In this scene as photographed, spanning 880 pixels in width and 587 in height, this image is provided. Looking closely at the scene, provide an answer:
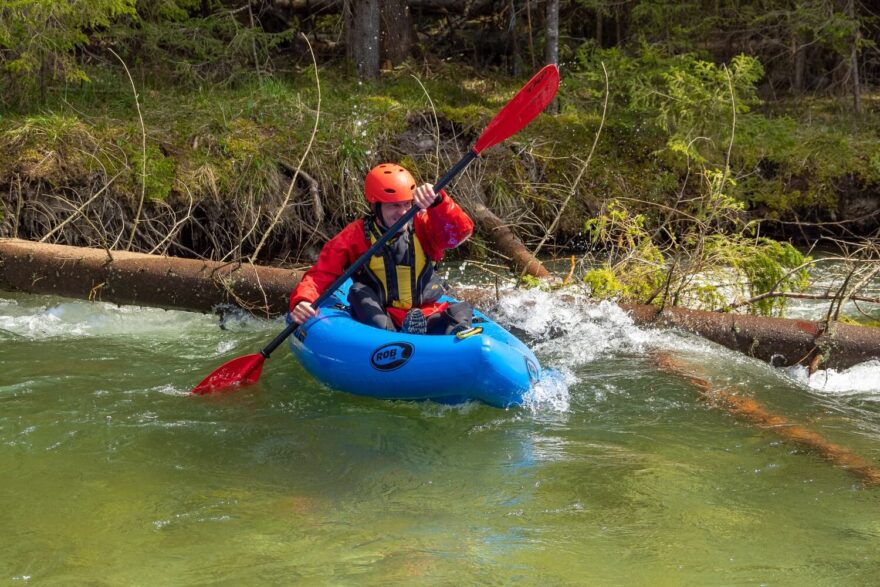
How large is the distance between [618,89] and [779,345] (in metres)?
4.44

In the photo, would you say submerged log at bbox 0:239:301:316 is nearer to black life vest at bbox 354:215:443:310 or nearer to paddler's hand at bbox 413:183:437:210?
black life vest at bbox 354:215:443:310

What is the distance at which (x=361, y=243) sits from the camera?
5008mm

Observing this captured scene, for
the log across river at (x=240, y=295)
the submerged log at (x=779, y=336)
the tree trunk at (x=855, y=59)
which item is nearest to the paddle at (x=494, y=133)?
the log across river at (x=240, y=295)

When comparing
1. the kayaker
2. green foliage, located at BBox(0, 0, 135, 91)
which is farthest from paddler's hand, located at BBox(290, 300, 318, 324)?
green foliage, located at BBox(0, 0, 135, 91)

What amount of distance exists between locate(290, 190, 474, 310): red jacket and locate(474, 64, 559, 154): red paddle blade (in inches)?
18.4

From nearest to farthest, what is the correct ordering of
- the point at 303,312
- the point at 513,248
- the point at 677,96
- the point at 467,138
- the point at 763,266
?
the point at 303,312 < the point at 763,266 < the point at 513,248 < the point at 677,96 < the point at 467,138

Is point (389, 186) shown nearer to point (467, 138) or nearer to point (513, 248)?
point (513, 248)

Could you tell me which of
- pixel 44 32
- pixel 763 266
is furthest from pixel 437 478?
pixel 44 32

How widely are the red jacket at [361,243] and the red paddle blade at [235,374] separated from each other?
17.0 inches

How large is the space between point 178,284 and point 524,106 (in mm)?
2465

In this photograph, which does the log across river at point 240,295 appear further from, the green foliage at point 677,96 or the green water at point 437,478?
the green foliage at point 677,96

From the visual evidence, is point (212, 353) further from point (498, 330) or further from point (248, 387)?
point (498, 330)

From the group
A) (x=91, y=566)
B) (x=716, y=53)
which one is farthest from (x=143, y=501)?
(x=716, y=53)

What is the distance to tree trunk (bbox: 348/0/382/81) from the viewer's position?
10.9m
